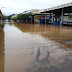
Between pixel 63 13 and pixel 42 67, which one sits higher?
pixel 63 13

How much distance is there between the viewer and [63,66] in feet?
13.8

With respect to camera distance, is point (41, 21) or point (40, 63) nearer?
point (40, 63)

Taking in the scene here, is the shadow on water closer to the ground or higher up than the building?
closer to the ground

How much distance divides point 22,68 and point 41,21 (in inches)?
1582

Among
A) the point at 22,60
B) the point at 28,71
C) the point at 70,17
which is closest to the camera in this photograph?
the point at 28,71

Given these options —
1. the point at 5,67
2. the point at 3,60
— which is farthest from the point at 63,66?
the point at 3,60

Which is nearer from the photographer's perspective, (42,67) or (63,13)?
(42,67)

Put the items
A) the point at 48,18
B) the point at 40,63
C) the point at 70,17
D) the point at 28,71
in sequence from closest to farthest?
the point at 28,71, the point at 40,63, the point at 70,17, the point at 48,18

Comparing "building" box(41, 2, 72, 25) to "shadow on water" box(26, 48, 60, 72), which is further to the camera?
"building" box(41, 2, 72, 25)

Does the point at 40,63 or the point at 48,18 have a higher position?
the point at 48,18

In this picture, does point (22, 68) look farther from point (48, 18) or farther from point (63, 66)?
point (48, 18)

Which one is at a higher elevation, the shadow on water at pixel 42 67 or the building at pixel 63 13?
the building at pixel 63 13

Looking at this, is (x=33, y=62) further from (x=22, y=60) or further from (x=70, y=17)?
(x=70, y=17)

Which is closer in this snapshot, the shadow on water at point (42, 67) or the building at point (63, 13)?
the shadow on water at point (42, 67)
